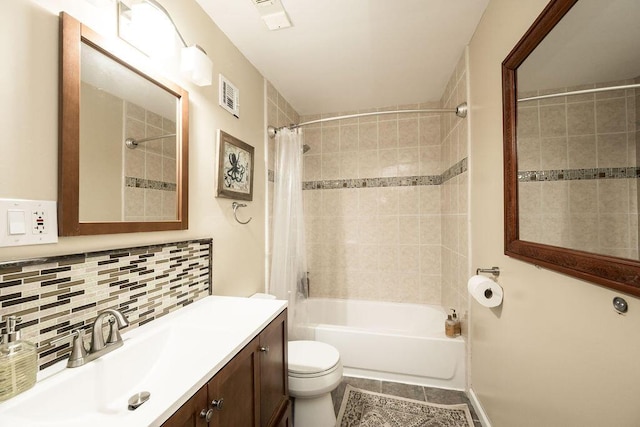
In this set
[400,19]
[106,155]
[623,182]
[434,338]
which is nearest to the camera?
[623,182]

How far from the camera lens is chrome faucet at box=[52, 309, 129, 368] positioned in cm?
78

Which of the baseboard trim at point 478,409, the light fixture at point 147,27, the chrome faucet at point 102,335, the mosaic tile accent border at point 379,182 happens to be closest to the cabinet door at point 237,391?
the chrome faucet at point 102,335

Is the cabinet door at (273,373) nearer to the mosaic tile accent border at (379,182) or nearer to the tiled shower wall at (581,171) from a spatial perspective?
the tiled shower wall at (581,171)

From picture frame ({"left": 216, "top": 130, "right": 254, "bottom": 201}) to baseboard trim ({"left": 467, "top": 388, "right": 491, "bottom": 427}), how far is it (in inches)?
77.6

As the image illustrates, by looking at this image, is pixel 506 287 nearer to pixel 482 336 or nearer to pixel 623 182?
pixel 482 336

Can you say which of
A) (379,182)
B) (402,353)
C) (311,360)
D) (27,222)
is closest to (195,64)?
(27,222)

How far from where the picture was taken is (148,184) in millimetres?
1121

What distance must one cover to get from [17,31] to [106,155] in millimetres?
369

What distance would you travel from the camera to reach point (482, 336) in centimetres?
160

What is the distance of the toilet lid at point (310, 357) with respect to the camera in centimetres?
154

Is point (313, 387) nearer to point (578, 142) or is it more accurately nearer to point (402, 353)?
point (402, 353)

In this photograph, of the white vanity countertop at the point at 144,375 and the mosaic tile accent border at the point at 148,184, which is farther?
the mosaic tile accent border at the point at 148,184

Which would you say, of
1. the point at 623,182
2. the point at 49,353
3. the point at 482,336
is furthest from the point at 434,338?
the point at 49,353

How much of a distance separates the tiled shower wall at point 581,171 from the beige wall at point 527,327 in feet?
0.53
